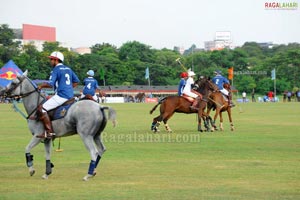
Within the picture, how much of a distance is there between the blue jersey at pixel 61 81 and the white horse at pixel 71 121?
40 centimetres

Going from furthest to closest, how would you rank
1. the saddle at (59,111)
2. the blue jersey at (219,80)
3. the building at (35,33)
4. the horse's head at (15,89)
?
the building at (35,33) < the blue jersey at (219,80) < the horse's head at (15,89) < the saddle at (59,111)

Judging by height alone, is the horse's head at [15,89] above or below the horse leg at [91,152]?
above

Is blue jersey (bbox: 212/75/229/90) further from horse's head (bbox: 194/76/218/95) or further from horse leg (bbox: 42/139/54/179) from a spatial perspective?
horse leg (bbox: 42/139/54/179)

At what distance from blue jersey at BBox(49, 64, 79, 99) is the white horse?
40cm

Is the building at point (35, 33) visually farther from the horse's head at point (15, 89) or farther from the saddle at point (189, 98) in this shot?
the horse's head at point (15, 89)

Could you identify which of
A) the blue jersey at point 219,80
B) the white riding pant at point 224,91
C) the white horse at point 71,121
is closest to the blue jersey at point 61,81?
the white horse at point 71,121

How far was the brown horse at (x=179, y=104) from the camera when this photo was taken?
25.3 metres

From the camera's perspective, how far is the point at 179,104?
25.6 metres

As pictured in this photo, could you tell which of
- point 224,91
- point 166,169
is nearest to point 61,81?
point 166,169

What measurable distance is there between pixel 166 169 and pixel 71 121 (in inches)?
90.6

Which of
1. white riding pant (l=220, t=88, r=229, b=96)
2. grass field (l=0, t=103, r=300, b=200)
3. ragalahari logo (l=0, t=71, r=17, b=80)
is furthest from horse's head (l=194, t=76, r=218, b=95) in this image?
ragalahari logo (l=0, t=71, r=17, b=80)

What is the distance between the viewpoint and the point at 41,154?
17828mm

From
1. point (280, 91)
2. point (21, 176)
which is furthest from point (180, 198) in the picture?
point (280, 91)

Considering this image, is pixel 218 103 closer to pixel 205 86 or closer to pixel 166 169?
pixel 205 86
